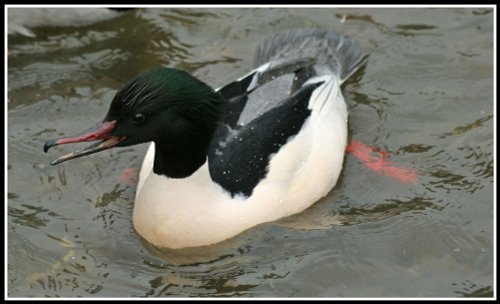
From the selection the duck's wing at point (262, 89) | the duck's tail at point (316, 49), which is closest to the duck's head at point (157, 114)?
the duck's wing at point (262, 89)

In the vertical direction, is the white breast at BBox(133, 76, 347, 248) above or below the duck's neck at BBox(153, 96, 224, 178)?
below

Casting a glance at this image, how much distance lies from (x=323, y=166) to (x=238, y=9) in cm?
311

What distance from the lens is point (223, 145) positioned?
6.79 meters

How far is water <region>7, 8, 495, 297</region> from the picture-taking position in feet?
21.1

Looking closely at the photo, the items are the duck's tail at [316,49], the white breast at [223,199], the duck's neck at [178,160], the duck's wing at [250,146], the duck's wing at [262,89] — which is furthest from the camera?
the duck's tail at [316,49]

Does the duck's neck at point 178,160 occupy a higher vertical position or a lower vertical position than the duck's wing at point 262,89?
lower

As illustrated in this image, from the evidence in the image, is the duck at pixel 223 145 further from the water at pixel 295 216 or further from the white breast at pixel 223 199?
the water at pixel 295 216

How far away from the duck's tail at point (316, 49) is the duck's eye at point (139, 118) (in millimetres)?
2378

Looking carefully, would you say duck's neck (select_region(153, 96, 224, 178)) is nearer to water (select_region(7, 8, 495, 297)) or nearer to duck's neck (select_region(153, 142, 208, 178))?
duck's neck (select_region(153, 142, 208, 178))

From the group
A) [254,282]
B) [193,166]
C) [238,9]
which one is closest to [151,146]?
[193,166]

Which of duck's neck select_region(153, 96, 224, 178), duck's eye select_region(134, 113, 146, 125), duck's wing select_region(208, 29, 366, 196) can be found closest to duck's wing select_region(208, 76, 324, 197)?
duck's wing select_region(208, 29, 366, 196)

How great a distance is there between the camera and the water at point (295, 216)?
21.1ft

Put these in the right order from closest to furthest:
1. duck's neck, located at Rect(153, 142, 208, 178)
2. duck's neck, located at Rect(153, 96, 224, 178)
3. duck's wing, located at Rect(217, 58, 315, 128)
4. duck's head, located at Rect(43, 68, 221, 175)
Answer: duck's head, located at Rect(43, 68, 221, 175) < duck's neck, located at Rect(153, 96, 224, 178) < duck's neck, located at Rect(153, 142, 208, 178) < duck's wing, located at Rect(217, 58, 315, 128)

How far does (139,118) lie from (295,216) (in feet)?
5.12
